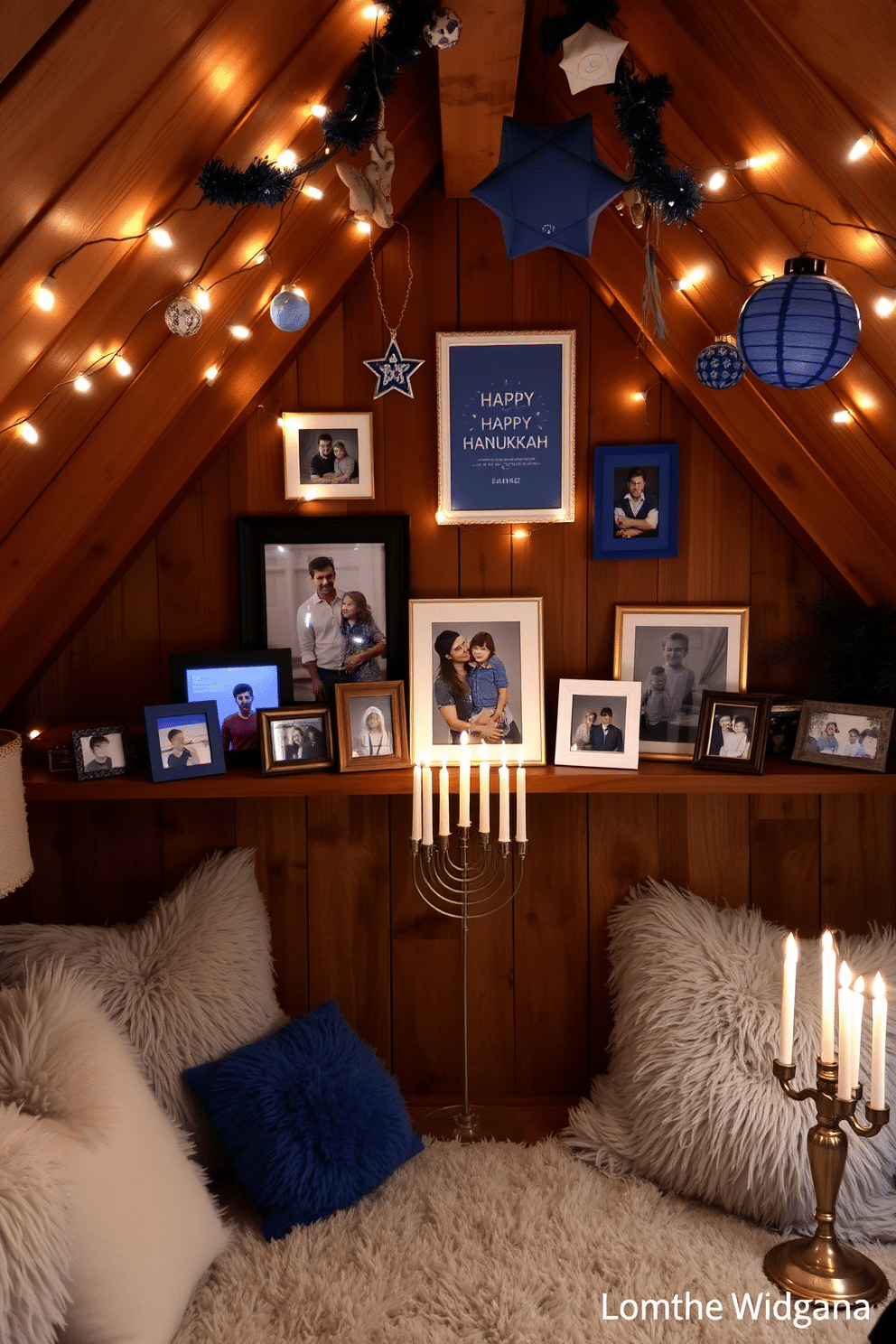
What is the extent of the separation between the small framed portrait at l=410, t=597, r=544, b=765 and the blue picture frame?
220 mm

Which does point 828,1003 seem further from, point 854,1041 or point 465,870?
point 465,870

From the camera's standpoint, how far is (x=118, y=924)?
2082 mm

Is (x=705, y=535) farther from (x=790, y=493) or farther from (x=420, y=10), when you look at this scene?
(x=420, y=10)

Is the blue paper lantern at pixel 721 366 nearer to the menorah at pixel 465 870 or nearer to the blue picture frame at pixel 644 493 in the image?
the blue picture frame at pixel 644 493

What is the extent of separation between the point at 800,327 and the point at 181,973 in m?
1.62

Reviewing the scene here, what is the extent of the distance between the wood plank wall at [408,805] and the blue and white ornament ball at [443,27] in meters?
0.88

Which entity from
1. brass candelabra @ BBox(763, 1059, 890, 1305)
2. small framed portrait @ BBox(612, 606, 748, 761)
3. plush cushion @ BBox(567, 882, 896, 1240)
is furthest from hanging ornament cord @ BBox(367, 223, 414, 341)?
brass candelabra @ BBox(763, 1059, 890, 1305)

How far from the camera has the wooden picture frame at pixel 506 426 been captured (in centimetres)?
212

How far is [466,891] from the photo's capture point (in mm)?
2117

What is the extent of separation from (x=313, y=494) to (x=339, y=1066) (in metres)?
1.21

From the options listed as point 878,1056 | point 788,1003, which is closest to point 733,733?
point 788,1003

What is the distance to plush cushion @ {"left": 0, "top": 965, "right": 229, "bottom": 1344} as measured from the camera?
4.18 feet

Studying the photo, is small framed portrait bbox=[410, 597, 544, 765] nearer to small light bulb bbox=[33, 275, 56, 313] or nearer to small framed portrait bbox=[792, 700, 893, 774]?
small framed portrait bbox=[792, 700, 893, 774]

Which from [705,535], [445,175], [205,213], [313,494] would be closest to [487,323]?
[445,175]
